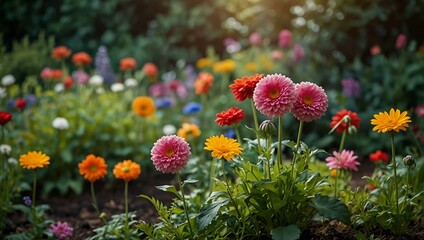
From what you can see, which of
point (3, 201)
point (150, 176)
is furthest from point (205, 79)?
point (3, 201)

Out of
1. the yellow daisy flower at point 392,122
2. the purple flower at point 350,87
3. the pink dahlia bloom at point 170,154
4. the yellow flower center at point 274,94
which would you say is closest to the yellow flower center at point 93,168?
the pink dahlia bloom at point 170,154

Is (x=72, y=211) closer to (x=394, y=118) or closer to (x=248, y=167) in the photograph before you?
(x=248, y=167)

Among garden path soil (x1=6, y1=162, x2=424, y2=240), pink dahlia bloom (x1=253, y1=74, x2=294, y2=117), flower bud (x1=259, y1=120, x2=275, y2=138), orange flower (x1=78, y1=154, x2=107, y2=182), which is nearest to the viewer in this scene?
pink dahlia bloom (x1=253, y1=74, x2=294, y2=117)

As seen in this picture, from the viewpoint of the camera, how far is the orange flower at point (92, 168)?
95.7 inches

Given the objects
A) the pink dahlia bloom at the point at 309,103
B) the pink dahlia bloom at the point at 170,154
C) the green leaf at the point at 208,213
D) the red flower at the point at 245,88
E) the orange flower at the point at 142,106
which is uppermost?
the red flower at the point at 245,88

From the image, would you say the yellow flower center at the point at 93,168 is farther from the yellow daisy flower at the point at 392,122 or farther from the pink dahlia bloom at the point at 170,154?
the yellow daisy flower at the point at 392,122

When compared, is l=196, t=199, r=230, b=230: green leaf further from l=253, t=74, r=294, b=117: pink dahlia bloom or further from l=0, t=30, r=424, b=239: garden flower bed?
l=253, t=74, r=294, b=117: pink dahlia bloom

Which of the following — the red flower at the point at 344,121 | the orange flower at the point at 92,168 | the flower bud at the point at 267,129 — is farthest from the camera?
the orange flower at the point at 92,168

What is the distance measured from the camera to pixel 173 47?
270 inches

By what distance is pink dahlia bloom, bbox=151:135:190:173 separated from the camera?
73.9 inches

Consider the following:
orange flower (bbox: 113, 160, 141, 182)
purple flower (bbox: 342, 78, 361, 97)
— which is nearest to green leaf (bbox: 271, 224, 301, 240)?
orange flower (bbox: 113, 160, 141, 182)

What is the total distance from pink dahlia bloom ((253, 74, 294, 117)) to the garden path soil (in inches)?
23.0

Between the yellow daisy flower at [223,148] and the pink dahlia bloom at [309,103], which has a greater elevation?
the pink dahlia bloom at [309,103]

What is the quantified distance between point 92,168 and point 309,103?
1.08m
